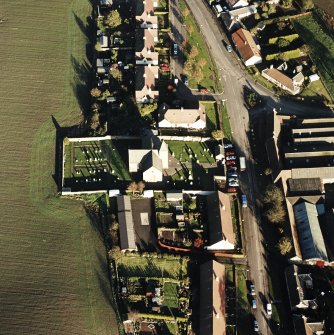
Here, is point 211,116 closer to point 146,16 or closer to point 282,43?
point 282,43

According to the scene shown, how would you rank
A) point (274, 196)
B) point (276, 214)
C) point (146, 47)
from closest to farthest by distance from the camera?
point (276, 214), point (274, 196), point (146, 47)

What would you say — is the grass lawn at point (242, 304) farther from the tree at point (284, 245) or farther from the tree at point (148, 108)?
the tree at point (148, 108)

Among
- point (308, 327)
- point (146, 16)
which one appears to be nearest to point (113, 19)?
point (146, 16)

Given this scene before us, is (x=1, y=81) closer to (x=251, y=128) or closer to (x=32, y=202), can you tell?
(x=32, y=202)

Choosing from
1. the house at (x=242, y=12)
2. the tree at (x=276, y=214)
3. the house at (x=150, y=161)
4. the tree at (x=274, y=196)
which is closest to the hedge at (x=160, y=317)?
the tree at (x=276, y=214)

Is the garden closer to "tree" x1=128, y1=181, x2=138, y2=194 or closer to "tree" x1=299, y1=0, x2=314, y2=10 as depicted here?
"tree" x1=128, y1=181, x2=138, y2=194

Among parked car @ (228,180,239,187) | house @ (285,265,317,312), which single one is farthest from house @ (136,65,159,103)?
house @ (285,265,317,312)
